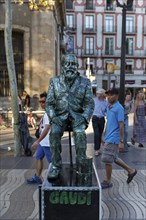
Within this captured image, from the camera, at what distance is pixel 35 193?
622cm

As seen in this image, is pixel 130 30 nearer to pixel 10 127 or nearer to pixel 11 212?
pixel 10 127

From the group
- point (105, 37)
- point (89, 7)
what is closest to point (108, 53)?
point (105, 37)

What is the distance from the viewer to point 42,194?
3.69 metres

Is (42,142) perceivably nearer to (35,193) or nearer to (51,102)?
(35,193)

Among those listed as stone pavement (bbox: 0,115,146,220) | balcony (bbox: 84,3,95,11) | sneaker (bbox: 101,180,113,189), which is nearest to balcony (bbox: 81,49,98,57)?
balcony (bbox: 84,3,95,11)

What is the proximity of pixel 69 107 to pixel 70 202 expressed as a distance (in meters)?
1.04

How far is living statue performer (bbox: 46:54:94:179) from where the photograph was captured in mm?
3914

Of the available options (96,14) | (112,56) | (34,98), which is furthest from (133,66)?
(34,98)

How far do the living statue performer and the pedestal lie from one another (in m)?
0.31

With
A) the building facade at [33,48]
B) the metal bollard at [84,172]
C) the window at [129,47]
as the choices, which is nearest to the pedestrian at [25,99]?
the building facade at [33,48]

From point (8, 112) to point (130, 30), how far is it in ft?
163

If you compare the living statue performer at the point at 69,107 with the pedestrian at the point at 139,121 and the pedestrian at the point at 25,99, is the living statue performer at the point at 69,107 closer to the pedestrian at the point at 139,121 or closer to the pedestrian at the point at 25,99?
the pedestrian at the point at 139,121

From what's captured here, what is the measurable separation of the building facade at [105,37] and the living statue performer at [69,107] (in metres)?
57.7

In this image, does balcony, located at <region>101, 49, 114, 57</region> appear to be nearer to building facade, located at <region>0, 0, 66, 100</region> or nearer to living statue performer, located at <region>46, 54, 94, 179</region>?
building facade, located at <region>0, 0, 66, 100</region>
